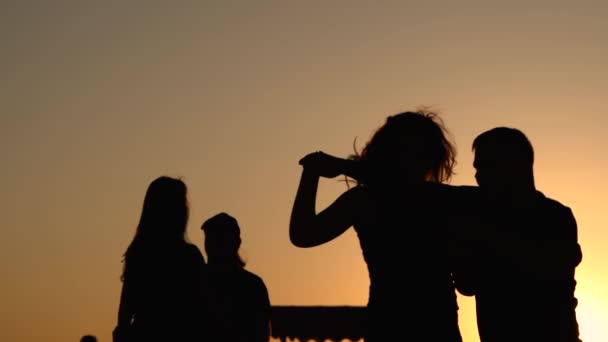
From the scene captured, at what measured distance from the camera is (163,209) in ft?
16.5

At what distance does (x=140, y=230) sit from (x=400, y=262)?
7.09 ft

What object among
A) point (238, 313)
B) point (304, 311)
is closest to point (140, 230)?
point (238, 313)

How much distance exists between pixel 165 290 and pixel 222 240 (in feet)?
3.55

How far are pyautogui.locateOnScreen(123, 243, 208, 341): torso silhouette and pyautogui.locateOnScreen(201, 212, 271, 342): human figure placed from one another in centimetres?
40

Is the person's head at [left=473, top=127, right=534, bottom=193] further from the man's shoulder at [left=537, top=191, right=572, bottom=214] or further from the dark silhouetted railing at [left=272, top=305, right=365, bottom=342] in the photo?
the dark silhouetted railing at [left=272, top=305, right=365, bottom=342]

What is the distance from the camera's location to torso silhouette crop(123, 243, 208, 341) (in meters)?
5.05

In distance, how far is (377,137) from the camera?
331cm

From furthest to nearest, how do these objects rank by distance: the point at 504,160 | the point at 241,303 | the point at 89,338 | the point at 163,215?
1. the point at 89,338
2. the point at 241,303
3. the point at 163,215
4. the point at 504,160

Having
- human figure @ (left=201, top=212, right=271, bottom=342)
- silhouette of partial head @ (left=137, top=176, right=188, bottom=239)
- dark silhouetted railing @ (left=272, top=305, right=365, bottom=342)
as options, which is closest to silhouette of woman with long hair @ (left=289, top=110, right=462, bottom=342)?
silhouette of partial head @ (left=137, top=176, right=188, bottom=239)

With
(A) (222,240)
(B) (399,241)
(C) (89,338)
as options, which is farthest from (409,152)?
(C) (89,338)

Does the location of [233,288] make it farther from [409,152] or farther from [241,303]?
[409,152]

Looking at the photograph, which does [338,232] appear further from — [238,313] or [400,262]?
[238,313]

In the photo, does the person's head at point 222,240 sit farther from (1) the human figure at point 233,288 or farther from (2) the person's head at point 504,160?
(2) the person's head at point 504,160

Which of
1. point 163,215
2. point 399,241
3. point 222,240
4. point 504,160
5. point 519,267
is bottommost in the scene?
point 519,267
